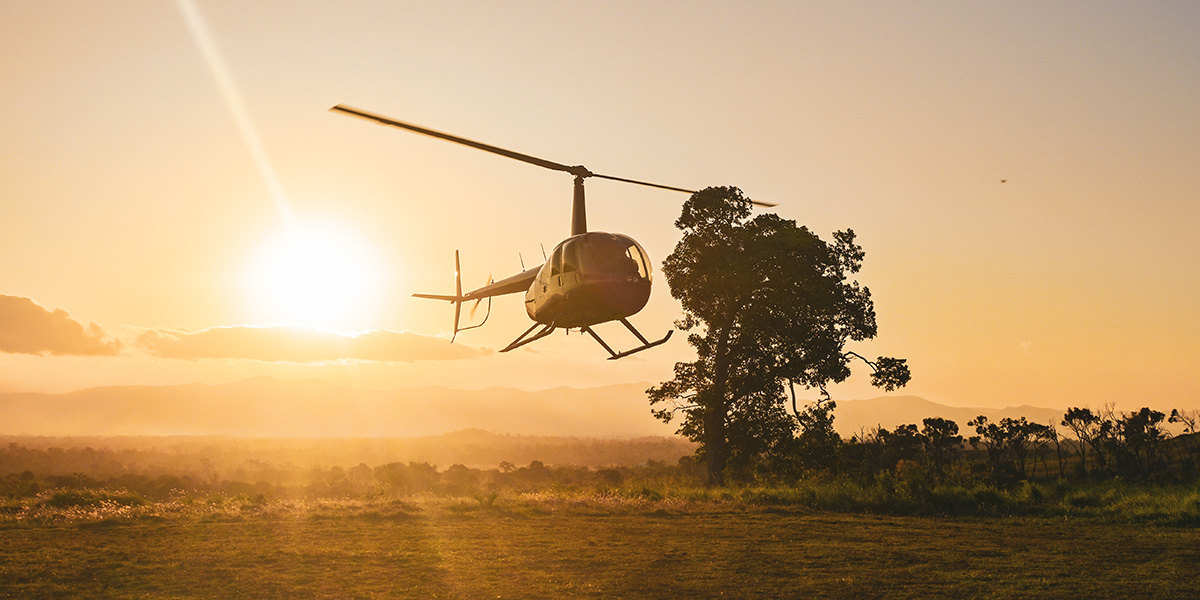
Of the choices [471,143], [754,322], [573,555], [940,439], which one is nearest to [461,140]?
[471,143]

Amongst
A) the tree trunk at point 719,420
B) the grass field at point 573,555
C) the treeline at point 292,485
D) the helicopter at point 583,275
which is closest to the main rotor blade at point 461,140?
the helicopter at point 583,275

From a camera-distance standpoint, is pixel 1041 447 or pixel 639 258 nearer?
pixel 639 258

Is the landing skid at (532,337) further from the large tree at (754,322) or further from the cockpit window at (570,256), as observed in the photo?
the large tree at (754,322)

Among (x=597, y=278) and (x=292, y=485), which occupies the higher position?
(x=597, y=278)

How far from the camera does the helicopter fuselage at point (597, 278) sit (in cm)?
1791

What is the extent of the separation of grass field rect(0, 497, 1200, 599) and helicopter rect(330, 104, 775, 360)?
548 centimetres

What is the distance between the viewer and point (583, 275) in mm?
17969

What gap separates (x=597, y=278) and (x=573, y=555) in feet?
21.0

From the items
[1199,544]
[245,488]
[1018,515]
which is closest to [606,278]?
[1199,544]

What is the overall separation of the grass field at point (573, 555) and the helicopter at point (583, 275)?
216 inches

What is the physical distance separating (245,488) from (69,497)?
1314 centimetres

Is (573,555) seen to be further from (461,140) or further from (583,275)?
(461,140)

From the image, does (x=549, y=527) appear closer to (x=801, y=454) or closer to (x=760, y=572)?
(x=760, y=572)

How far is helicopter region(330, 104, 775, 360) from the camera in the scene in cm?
1788
